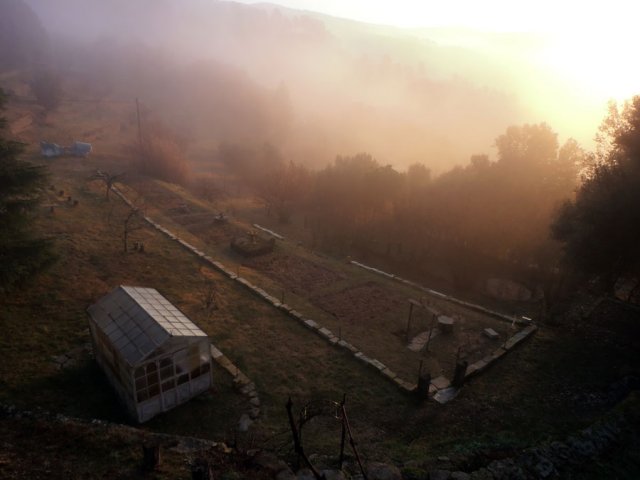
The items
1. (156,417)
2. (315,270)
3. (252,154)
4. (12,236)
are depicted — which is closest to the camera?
(156,417)

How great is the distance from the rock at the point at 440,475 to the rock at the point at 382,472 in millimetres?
762

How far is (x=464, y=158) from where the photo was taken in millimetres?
75688

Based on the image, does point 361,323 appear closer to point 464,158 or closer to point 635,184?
point 635,184

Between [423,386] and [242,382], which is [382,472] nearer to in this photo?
[423,386]

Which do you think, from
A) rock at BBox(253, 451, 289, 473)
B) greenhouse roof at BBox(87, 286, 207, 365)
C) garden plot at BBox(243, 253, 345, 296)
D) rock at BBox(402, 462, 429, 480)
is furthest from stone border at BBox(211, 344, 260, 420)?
garden plot at BBox(243, 253, 345, 296)

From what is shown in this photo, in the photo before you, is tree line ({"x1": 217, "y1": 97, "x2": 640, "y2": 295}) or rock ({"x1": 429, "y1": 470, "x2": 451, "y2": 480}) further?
tree line ({"x1": 217, "y1": 97, "x2": 640, "y2": 295})

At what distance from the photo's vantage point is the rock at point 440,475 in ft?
28.5

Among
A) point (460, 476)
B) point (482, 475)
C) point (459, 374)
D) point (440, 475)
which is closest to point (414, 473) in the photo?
point (440, 475)

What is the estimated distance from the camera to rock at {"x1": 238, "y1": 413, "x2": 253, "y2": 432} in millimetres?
10960

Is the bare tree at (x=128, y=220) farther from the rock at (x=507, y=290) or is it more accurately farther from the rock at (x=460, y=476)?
the rock at (x=507, y=290)

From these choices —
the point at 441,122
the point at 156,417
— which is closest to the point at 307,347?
the point at 156,417

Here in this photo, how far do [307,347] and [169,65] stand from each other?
128 meters

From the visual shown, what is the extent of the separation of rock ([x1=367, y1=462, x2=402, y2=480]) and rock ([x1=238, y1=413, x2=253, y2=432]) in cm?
382

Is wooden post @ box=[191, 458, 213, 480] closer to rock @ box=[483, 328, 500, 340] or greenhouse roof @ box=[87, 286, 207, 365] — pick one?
greenhouse roof @ box=[87, 286, 207, 365]
